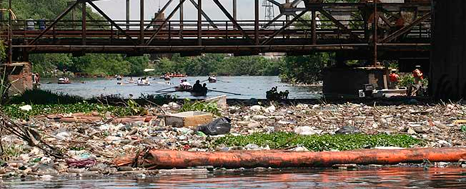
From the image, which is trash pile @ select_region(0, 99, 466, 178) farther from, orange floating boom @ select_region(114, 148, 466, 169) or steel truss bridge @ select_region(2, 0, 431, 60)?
steel truss bridge @ select_region(2, 0, 431, 60)

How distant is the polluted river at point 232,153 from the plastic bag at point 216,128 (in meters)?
0.02

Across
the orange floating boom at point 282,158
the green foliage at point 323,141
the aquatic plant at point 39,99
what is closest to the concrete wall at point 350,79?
the aquatic plant at point 39,99

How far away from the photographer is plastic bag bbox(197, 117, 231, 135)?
68.7 ft

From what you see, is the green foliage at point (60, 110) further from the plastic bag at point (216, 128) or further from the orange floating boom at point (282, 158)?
the orange floating boom at point (282, 158)

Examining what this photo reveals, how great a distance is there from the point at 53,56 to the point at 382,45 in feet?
307

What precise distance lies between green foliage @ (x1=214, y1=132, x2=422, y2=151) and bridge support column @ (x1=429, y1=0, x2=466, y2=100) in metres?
14.7

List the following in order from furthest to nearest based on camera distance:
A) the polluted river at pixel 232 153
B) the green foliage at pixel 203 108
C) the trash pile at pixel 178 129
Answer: the green foliage at pixel 203 108 < the trash pile at pixel 178 129 < the polluted river at pixel 232 153

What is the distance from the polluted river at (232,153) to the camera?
A: 50.6 ft

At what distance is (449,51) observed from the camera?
1364 inches

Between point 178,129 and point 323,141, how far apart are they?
4.33m

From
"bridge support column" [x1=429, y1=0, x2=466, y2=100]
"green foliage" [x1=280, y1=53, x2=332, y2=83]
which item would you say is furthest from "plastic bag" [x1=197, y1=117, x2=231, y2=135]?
"green foliage" [x1=280, y1=53, x2=332, y2=83]

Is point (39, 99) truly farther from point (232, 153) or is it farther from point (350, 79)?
point (350, 79)

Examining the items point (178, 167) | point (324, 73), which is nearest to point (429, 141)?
point (178, 167)

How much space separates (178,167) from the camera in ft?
53.3
